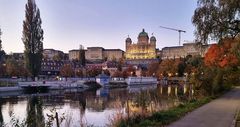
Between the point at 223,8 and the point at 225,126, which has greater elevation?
the point at 223,8

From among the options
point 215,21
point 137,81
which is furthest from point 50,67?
point 215,21

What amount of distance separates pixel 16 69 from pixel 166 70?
7171 cm

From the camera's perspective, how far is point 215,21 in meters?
15.1

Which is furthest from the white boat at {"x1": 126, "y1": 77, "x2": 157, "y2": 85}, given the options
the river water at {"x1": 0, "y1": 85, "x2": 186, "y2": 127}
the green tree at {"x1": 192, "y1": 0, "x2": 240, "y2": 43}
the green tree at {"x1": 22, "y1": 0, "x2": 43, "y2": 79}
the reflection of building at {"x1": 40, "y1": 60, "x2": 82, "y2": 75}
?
the green tree at {"x1": 192, "y1": 0, "x2": 240, "y2": 43}

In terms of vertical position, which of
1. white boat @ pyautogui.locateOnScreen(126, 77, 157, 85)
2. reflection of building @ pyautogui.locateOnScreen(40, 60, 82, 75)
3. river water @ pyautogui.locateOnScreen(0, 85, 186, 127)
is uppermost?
reflection of building @ pyautogui.locateOnScreen(40, 60, 82, 75)

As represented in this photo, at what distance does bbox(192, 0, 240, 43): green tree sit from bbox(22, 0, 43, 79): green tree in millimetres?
50867

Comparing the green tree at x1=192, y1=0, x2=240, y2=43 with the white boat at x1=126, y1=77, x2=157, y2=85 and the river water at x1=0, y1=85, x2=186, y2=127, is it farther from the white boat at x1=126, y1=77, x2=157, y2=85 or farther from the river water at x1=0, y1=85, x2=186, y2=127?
the white boat at x1=126, y1=77, x2=157, y2=85

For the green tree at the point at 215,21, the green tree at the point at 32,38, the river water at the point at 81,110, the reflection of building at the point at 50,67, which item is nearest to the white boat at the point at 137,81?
the reflection of building at the point at 50,67

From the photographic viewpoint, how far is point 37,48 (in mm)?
64375

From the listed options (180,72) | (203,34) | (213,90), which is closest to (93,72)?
(180,72)

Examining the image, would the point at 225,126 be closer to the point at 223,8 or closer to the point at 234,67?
the point at 223,8

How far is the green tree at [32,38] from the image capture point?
63.3 meters

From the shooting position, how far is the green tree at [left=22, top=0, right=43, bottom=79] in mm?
63344

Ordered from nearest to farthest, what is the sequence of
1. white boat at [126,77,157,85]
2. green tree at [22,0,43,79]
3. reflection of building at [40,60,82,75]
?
green tree at [22,0,43,79] < white boat at [126,77,157,85] < reflection of building at [40,60,82,75]
